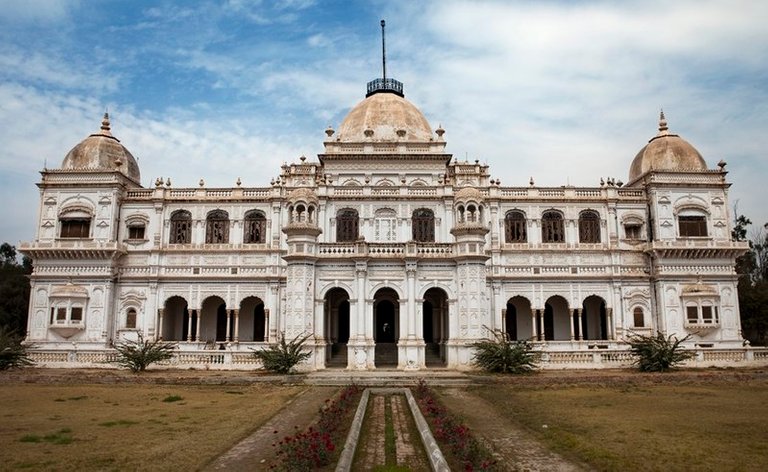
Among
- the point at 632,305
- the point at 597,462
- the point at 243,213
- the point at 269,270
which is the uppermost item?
the point at 243,213

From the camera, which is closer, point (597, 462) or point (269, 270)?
point (597, 462)

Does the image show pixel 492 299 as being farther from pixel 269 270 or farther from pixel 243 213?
pixel 243 213

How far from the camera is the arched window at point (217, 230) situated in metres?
41.2

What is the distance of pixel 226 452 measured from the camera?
11383mm

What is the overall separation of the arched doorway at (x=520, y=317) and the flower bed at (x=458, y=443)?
2702cm

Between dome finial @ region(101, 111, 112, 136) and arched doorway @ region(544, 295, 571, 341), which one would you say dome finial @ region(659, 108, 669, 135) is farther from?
dome finial @ region(101, 111, 112, 136)

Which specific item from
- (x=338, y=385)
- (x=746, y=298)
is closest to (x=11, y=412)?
(x=338, y=385)

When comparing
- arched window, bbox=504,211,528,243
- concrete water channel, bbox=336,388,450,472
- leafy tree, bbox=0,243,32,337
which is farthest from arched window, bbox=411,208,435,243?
leafy tree, bbox=0,243,32,337

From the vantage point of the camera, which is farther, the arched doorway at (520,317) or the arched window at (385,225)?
the arched doorway at (520,317)

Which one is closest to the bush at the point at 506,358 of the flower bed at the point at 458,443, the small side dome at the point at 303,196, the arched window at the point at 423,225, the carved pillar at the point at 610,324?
the flower bed at the point at 458,443

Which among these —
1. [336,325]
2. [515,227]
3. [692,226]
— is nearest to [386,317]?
[336,325]

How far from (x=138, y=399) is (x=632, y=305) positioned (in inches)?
1249

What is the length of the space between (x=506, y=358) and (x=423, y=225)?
1482 centimetres

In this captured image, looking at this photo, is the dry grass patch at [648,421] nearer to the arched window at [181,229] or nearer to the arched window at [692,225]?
the arched window at [692,225]
